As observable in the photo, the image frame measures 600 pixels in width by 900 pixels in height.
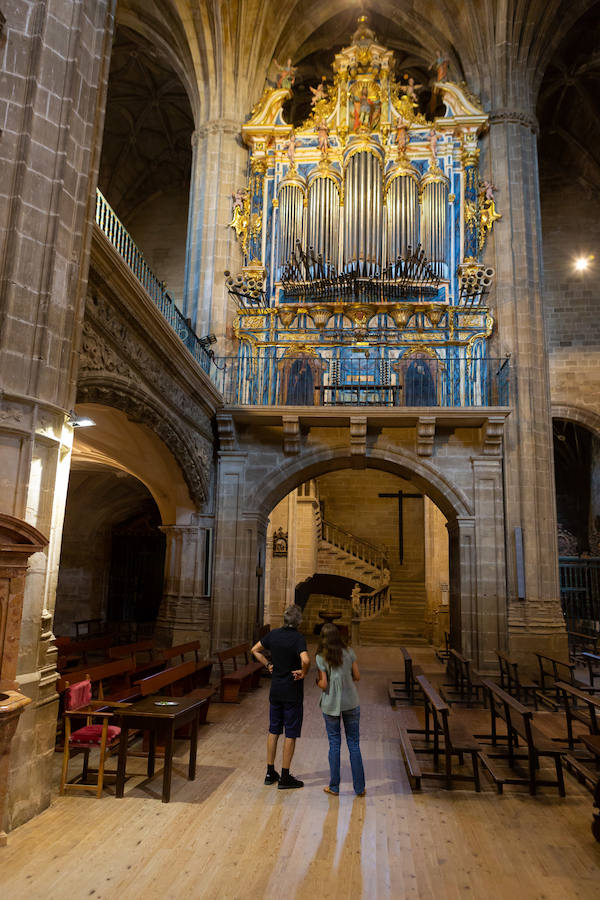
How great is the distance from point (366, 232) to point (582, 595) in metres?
11.4

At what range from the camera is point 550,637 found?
1109 centimetres

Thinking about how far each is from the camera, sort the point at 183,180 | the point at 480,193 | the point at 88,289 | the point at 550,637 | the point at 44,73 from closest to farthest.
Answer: the point at 44,73 < the point at 88,289 < the point at 550,637 < the point at 480,193 < the point at 183,180

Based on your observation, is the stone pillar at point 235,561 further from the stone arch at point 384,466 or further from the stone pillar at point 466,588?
the stone pillar at point 466,588

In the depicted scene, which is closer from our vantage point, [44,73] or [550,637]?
[44,73]

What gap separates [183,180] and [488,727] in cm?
1711

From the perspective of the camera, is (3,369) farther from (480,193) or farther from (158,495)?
(480,193)

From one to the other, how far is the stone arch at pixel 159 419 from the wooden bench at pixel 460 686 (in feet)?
16.6

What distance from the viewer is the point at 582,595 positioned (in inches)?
690

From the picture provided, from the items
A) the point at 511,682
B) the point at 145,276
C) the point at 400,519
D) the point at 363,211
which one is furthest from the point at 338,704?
the point at 400,519

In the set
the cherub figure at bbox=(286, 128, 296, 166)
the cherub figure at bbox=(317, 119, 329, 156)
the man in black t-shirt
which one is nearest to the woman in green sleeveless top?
the man in black t-shirt

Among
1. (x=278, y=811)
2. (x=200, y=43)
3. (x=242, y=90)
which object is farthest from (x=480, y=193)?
(x=278, y=811)

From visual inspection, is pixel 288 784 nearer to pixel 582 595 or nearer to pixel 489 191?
pixel 489 191

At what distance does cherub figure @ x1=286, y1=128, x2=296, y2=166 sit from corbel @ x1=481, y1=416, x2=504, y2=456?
23.2 feet

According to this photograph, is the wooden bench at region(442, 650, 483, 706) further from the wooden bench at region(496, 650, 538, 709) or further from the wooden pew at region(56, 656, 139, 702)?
the wooden pew at region(56, 656, 139, 702)
